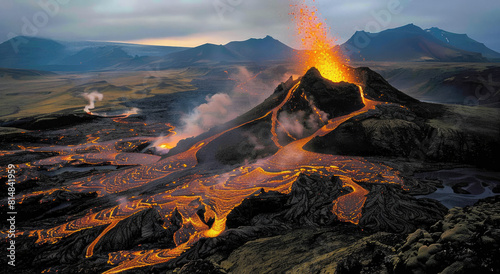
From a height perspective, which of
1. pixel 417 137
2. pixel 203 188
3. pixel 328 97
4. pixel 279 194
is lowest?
pixel 279 194

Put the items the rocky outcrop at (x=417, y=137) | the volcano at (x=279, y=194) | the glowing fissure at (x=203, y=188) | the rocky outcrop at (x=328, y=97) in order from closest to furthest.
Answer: the volcano at (x=279, y=194) → the glowing fissure at (x=203, y=188) → the rocky outcrop at (x=417, y=137) → the rocky outcrop at (x=328, y=97)

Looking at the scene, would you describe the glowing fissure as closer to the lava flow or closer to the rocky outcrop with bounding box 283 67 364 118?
the lava flow

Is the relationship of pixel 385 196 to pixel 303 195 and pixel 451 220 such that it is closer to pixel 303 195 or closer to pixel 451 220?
pixel 303 195

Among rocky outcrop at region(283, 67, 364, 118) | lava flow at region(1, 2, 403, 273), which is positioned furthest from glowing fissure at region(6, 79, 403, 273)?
rocky outcrop at region(283, 67, 364, 118)

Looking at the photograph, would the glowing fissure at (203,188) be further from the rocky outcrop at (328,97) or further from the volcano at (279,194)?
the rocky outcrop at (328,97)

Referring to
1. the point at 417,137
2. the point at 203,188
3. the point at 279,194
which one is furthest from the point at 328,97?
the point at 203,188

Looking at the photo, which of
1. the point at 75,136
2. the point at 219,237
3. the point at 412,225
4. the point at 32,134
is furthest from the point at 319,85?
the point at 32,134

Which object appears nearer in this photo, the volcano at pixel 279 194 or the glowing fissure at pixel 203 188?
the volcano at pixel 279 194

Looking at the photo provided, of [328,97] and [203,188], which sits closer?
[203,188]

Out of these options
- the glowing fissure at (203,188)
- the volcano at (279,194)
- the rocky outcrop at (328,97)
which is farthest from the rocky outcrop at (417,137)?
the rocky outcrop at (328,97)

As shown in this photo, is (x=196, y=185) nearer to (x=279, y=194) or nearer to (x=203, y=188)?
(x=203, y=188)
